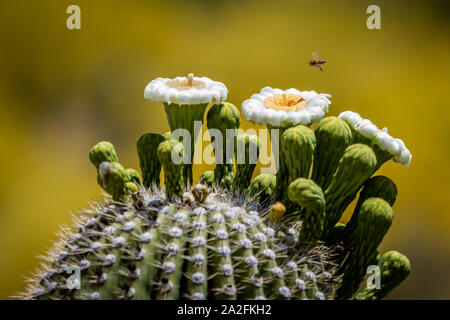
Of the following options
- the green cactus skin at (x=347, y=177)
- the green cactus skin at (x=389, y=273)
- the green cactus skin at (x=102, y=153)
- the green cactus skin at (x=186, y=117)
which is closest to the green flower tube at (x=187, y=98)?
the green cactus skin at (x=186, y=117)

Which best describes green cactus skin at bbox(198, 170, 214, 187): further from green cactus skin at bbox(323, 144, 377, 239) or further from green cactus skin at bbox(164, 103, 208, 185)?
green cactus skin at bbox(323, 144, 377, 239)

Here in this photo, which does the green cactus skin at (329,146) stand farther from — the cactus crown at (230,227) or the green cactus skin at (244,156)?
the green cactus skin at (244,156)

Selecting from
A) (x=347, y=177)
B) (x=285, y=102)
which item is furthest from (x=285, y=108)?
(x=347, y=177)

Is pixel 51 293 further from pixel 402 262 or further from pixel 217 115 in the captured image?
pixel 402 262

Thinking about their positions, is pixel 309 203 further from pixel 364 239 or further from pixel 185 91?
pixel 185 91

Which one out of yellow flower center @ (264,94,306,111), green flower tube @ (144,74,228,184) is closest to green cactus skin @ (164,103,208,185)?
green flower tube @ (144,74,228,184)
